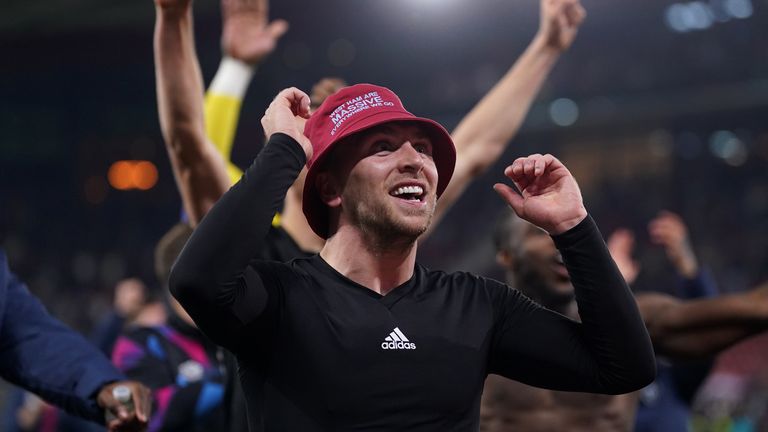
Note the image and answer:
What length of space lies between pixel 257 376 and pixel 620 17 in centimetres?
2034

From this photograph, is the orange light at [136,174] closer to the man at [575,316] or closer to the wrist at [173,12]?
the man at [575,316]

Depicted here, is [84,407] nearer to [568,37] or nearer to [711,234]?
[568,37]

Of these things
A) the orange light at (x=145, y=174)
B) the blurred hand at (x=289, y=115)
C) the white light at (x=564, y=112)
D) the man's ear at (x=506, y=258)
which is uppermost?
the blurred hand at (x=289, y=115)

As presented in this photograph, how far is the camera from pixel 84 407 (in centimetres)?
287

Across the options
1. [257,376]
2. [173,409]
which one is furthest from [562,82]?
[257,376]

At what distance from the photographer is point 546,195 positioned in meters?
2.54

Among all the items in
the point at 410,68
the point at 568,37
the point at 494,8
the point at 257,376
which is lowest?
the point at 410,68

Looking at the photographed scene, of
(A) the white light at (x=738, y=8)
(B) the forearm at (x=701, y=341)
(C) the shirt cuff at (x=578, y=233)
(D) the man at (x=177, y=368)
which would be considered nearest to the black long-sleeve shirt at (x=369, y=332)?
(C) the shirt cuff at (x=578, y=233)

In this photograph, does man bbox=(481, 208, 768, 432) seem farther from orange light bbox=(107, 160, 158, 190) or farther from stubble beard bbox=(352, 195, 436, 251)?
orange light bbox=(107, 160, 158, 190)

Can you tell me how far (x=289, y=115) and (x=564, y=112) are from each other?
20.0m

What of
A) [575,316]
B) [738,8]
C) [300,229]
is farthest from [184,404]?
[738,8]

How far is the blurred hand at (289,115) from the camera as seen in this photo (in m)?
2.40

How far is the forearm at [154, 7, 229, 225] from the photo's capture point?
345 centimetres

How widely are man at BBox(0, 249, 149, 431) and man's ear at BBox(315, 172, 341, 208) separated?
721 mm
